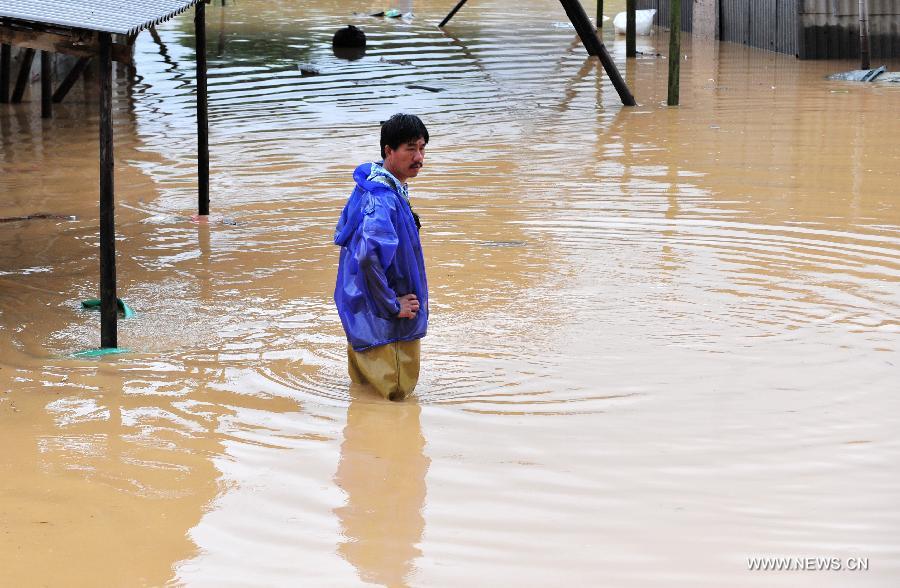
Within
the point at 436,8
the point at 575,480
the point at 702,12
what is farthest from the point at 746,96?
the point at 436,8

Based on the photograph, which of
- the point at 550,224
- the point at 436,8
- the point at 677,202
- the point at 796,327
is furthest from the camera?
the point at 436,8

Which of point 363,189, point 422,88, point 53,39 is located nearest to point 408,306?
point 363,189

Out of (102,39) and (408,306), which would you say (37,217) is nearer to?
(102,39)

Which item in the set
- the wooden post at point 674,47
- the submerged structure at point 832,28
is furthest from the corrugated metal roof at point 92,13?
the submerged structure at point 832,28

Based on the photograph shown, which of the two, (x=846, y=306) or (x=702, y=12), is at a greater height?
(x=702, y=12)

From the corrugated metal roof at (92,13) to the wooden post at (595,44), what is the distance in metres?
8.31

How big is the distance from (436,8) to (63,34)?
2614cm

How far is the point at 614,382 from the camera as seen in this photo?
223 inches

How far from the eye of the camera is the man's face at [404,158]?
5086mm

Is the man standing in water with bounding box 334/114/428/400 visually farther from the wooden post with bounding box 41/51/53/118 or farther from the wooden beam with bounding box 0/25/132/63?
the wooden post with bounding box 41/51/53/118

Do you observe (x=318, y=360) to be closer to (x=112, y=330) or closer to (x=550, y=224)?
(x=112, y=330)

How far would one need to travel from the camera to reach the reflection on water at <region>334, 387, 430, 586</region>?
154 inches

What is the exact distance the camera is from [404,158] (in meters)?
5.11

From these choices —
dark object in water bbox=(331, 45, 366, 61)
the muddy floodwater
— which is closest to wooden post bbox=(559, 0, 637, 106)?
the muddy floodwater
